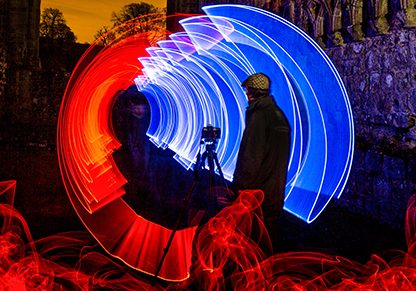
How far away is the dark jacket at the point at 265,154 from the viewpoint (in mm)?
4660

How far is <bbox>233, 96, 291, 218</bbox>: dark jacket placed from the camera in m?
4.66

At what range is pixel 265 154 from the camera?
4.77 metres

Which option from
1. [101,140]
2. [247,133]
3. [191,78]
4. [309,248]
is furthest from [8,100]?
[247,133]

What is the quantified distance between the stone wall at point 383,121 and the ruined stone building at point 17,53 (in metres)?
19.0

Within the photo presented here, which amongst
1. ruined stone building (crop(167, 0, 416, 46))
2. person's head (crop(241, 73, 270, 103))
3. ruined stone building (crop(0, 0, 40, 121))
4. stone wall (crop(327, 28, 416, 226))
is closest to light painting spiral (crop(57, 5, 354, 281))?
ruined stone building (crop(167, 0, 416, 46))

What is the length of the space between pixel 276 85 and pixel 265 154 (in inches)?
281

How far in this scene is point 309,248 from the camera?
7441mm

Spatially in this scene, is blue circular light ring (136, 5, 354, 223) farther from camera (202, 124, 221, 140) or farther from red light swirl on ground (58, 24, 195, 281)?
camera (202, 124, 221, 140)

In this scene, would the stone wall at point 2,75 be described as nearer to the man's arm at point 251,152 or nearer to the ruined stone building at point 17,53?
the ruined stone building at point 17,53

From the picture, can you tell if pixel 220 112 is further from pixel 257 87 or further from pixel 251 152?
pixel 251 152

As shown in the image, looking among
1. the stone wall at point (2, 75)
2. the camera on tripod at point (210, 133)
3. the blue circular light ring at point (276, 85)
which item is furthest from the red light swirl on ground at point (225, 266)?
the stone wall at point (2, 75)

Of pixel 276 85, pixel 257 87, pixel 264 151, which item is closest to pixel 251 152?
pixel 264 151

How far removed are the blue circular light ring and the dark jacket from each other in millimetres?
3051

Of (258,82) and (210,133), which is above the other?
(258,82)
